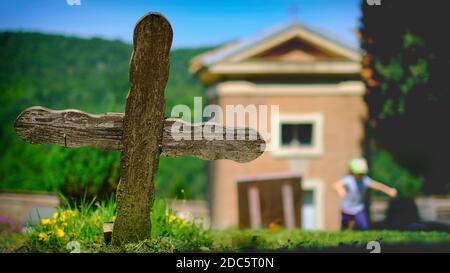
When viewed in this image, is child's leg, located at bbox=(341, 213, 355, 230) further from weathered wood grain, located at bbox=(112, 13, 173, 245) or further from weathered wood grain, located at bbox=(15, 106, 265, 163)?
weathered wood grain, located at bbox=(112, 13, 173, 245)

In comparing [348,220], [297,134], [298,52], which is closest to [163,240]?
[348,220]

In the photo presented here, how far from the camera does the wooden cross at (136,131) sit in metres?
3.89

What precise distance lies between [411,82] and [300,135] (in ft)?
15.1

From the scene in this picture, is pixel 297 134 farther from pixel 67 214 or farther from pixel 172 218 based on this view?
pixel 67 214

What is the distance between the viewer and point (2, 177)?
1711 cm

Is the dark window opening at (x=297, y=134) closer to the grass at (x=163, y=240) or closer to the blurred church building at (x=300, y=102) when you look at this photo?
the blurred church building at (x=300, y=102)

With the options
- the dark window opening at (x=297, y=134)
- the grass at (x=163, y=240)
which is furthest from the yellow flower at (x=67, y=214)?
the dark window opening at (x=297, y=134)

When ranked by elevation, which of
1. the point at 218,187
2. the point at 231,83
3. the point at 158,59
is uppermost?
the point at 231,83

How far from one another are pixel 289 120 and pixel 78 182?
1180cm

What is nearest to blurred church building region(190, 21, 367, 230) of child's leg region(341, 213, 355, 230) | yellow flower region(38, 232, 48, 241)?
child's leg region(341, 213, 355, 230)

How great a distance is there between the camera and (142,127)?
13.1ft

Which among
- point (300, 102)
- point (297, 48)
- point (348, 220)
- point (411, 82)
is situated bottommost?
point (348, 220)

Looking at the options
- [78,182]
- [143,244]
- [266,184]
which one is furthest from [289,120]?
[143,244]
